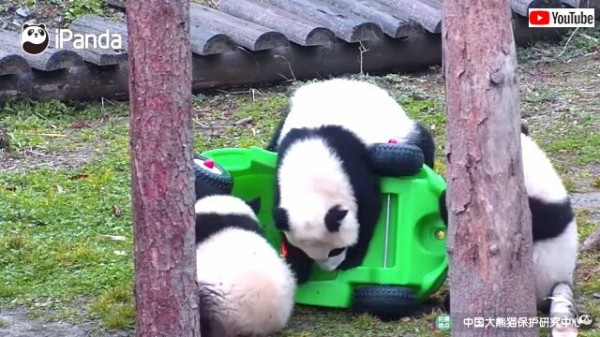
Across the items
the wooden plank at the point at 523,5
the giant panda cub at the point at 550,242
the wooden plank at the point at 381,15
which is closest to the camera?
the giant panda cub at the point at 550,242

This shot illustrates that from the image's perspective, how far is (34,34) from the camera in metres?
8.82

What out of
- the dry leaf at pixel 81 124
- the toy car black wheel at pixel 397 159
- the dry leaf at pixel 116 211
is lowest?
the dry leaf at pixel 116 211

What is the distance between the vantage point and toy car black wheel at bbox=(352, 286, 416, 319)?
4.82 metres

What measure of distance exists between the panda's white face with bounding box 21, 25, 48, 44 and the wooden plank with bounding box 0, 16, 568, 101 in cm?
39

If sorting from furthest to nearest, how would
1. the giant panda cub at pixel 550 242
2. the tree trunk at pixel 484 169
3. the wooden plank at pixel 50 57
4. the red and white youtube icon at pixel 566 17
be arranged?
Result: the red and white youtube icon at pixel 566 17 < the wooden plank at pixel 50 57 < the giant panda cub at pixel 550 242 < the tree trunk at pixel 484 169

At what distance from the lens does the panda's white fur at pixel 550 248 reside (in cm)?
466

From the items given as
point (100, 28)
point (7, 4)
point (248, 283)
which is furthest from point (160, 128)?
point (7, 4)

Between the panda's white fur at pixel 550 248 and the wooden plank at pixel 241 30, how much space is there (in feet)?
15.0

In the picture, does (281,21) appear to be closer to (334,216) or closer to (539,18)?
(539,18)

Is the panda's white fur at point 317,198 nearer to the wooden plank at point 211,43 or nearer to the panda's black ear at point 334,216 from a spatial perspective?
the panda's black ear at point 334,216

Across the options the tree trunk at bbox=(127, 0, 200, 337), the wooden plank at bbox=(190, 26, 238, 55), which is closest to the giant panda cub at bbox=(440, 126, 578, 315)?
the tree trunk at bbox=(127, 0, 200, 337)

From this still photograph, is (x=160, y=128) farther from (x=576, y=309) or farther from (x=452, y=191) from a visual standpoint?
(x=576, y=309)

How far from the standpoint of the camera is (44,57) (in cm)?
836

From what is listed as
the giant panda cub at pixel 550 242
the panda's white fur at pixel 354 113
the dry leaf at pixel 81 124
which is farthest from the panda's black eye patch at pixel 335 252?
the dry leaf at pixel 81 124
